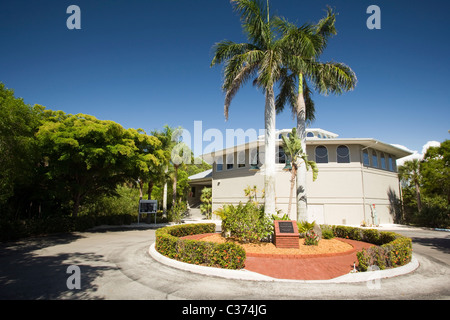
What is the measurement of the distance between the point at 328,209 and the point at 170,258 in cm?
1999

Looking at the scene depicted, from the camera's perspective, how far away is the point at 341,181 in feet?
80.4

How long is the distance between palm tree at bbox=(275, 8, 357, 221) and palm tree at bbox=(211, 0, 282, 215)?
0.72 meters

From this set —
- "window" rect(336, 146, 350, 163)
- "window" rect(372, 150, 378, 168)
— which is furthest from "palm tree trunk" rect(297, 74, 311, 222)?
"window" rect(372, 150, 378, 168)

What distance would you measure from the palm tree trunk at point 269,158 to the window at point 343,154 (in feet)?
52.9

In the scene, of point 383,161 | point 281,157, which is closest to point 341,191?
point 281,157

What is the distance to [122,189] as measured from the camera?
3372cm

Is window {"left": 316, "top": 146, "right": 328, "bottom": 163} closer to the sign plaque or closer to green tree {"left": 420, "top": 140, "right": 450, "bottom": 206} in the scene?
green tree {"left": 420, "top": 140, "right": 450, "bottom": 206}

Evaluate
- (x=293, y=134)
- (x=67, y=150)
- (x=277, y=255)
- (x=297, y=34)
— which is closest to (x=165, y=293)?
(x=277, y=255)

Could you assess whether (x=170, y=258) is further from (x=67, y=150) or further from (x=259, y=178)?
(x=259, y=178)

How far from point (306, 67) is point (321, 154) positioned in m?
14.6

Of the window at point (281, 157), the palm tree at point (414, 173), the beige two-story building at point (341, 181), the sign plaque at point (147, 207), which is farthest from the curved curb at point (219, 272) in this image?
the palm tree at point (414, 173)

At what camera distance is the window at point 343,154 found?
24922mm

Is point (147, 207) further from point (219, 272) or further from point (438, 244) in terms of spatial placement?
point (438, 244)

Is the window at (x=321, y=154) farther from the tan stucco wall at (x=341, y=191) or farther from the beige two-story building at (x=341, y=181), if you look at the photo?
the tan stucco wall at (x=341, y=191)
